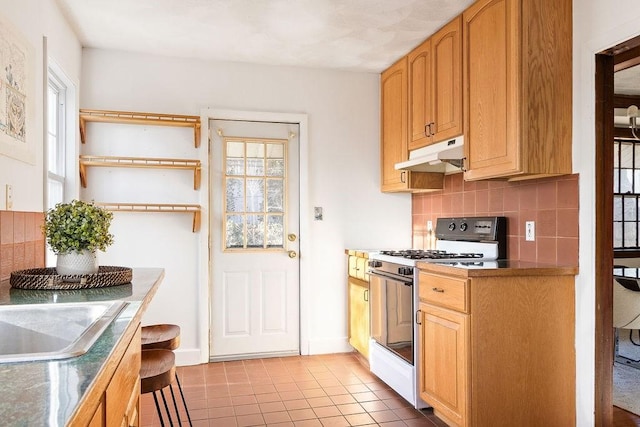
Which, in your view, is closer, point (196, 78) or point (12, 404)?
point (12, 404)

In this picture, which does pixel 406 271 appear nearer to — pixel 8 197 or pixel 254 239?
pixel 254 239

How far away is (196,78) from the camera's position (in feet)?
12.2

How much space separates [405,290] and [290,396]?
100cm

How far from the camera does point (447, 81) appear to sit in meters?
3.01

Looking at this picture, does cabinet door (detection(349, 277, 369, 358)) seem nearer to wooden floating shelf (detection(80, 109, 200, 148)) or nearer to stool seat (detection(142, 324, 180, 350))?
stool seat (detection(142, 324, 180, 350))

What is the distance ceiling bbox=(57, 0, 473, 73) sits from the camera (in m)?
2.80

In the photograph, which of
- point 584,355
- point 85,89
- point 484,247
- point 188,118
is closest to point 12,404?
point 584,355

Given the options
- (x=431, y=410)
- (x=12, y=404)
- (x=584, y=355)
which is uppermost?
(x=12, y=404)

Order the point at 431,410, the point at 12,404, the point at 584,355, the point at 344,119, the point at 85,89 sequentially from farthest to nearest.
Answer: the point at 344,119, the point at 85,89, the point at 431,410, the point at 584,355, the point at 12,404

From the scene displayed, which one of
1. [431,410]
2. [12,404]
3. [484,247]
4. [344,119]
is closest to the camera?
[12,404]

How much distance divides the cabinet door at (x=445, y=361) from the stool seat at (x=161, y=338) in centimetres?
133

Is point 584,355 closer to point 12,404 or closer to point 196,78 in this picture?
point 12,404

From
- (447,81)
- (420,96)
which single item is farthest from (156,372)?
(420,96)

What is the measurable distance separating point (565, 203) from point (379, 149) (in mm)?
1894
